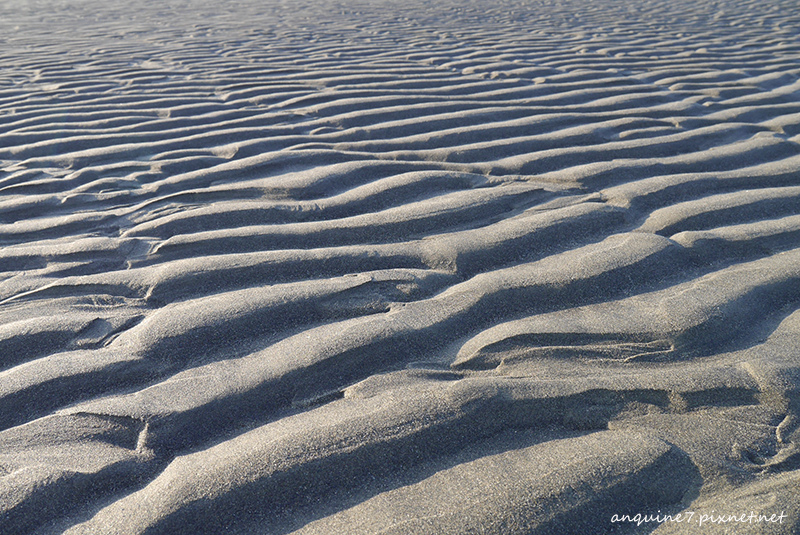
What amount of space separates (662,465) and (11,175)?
2.32 meters

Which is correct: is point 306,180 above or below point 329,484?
above

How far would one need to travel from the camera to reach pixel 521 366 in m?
1.12

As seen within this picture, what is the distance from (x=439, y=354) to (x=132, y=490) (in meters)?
0.59

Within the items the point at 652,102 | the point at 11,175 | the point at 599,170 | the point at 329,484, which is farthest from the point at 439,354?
the point at 652,102

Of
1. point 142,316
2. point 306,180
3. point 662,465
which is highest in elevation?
point 306,180

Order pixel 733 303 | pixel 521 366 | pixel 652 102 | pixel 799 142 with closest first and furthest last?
1. pixel 521 366
2. pixel 733 303
3. pixel 799 142
4. pixel 652 102

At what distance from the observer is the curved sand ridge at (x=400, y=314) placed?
873 millimetres

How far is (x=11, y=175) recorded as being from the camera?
2133 mm

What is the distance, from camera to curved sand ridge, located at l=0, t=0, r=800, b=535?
873 mm

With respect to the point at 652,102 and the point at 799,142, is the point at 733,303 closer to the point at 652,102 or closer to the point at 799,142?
the point at 799,142

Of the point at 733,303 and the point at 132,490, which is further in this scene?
the point at 733,303

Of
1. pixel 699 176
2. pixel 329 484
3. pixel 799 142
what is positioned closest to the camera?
pixel 329 484

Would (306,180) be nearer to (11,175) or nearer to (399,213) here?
(399,213)

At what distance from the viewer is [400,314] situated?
125 centimetres
